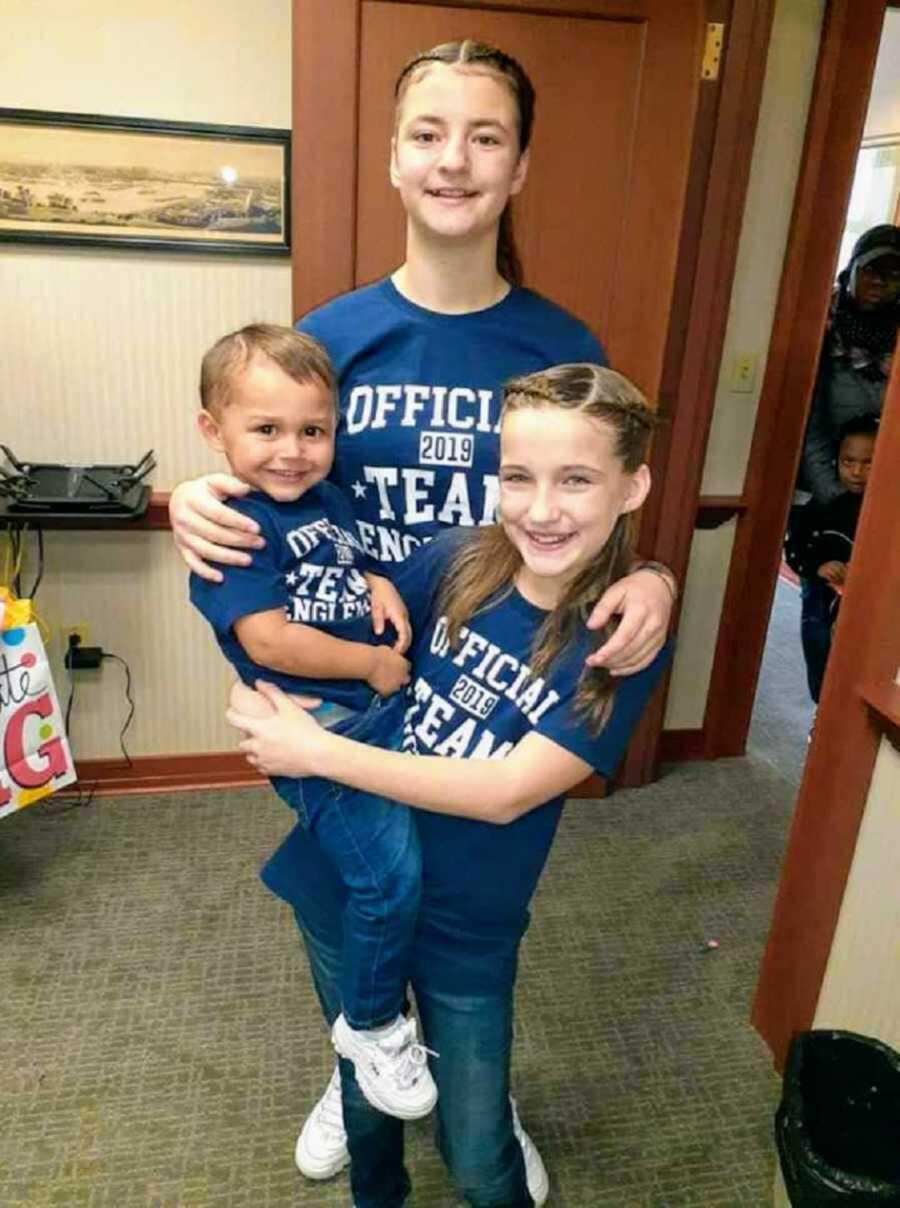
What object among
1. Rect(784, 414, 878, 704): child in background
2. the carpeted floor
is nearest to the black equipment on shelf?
the carpeted floor

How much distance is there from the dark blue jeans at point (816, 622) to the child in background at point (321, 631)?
1.99 m

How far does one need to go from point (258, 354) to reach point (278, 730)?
0.42 meters

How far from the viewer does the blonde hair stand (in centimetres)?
104

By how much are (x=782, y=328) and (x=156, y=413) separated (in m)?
1.59

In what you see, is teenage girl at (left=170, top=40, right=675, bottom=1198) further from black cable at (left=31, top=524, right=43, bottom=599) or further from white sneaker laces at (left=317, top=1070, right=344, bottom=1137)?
black cable at (left=31, top=524, right=43, bottom=599)

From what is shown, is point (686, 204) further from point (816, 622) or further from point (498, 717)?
point (498, 717)

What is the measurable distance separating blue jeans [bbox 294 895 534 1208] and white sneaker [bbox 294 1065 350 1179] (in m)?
0.23

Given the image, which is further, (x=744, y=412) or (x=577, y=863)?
(x=744, y=412)

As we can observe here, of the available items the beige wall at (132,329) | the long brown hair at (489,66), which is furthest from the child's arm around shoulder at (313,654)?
the beige wall at (132,329)

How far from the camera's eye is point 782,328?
7.95 ft

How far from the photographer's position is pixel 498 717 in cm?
102

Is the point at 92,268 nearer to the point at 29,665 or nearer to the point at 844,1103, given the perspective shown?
the point at 29,665

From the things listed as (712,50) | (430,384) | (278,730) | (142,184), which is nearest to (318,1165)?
(278,730)

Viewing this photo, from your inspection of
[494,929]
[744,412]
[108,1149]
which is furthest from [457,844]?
[744,412]
